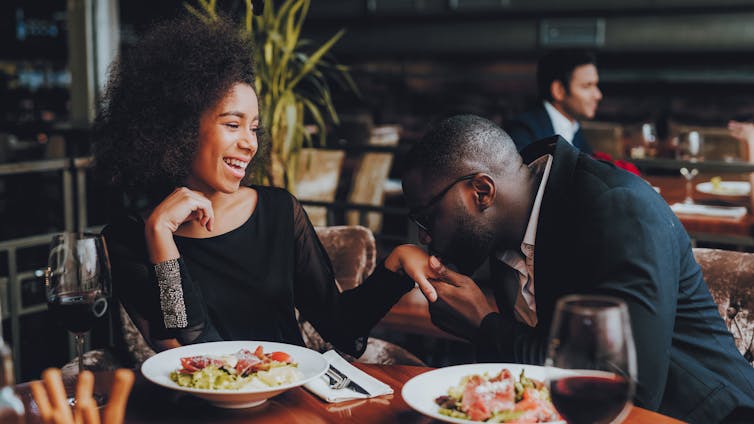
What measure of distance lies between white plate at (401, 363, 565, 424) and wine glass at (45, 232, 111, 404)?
535 mm

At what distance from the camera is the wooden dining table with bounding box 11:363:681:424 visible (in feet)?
4.22

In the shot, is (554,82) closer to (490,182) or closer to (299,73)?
(299,73)

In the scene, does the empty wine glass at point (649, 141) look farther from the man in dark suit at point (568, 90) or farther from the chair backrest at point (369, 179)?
the chair backrest at point (369, 179)

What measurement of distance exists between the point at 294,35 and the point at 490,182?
7.50 ft

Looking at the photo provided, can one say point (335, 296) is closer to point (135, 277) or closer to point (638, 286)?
point (135, 277)

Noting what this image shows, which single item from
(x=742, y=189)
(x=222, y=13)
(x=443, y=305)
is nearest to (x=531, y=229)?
(x=443, y=305)

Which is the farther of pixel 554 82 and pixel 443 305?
pixel 554 82

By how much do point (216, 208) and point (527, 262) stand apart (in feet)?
2.57

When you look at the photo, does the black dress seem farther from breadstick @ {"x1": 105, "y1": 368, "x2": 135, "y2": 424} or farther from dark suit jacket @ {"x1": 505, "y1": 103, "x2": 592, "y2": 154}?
dark suit jacket @ {"x1": 505, "y1": 103, "x2": 592, "y2": 154}

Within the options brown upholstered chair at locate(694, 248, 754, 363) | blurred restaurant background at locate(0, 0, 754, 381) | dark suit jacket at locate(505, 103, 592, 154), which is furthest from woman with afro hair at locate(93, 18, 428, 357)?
dark suit jacket at locate(505, 103, 592, 154)

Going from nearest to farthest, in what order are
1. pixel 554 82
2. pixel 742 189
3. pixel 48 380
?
1. pixel 48 380
2. pixel 742 189
3. pixel 554 82

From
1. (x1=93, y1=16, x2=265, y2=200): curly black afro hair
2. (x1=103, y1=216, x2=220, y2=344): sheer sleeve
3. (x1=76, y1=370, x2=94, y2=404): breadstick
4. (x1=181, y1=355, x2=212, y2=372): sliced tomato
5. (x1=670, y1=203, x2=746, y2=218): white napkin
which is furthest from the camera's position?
(x1=670, y1=203, x2=746, y2=218): white napkin

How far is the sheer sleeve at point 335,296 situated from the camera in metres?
1.88

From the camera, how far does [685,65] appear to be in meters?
6.71
